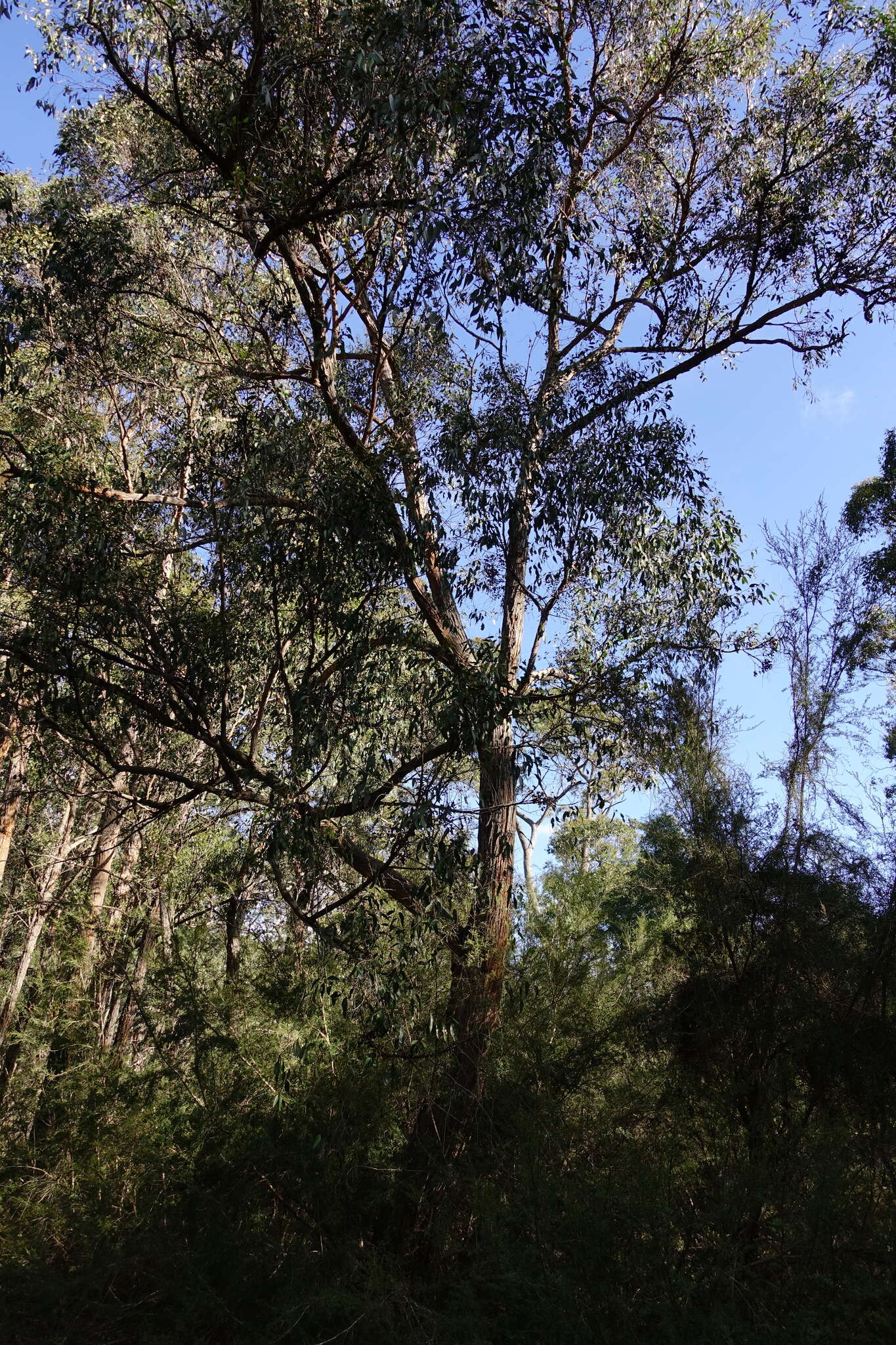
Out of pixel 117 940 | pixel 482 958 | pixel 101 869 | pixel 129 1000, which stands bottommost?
pixel 129 1000

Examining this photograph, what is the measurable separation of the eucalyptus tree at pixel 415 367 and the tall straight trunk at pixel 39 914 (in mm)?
2452

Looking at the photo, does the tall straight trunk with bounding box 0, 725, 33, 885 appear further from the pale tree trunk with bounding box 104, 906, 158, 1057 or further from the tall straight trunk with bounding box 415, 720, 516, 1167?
the tall straight trunk with bounding box 415, 720, 516, 1167

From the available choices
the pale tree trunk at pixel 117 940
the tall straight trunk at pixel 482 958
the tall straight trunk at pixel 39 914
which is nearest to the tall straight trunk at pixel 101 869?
the pale tree trunk at pixel 117 940

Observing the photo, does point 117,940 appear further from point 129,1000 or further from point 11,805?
point 11,805

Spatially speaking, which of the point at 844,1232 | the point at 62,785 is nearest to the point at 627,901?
the point at 62,785

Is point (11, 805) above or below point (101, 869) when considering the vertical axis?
above

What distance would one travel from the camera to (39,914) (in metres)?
8.14

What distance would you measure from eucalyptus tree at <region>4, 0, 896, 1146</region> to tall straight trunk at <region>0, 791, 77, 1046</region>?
96.5 inches

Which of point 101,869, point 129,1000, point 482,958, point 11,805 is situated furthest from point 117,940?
point 482,958

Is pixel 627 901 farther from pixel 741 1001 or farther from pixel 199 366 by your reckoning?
pixel 199 366

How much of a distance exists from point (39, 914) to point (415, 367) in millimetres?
5118

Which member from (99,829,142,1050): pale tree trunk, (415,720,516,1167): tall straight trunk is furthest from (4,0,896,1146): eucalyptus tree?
(99,829,142,1050): pale tree trunk

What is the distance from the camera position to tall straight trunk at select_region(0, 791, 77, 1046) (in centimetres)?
773

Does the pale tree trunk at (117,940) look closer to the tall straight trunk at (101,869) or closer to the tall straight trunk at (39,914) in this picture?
the tall straight trunk at (101,869)
